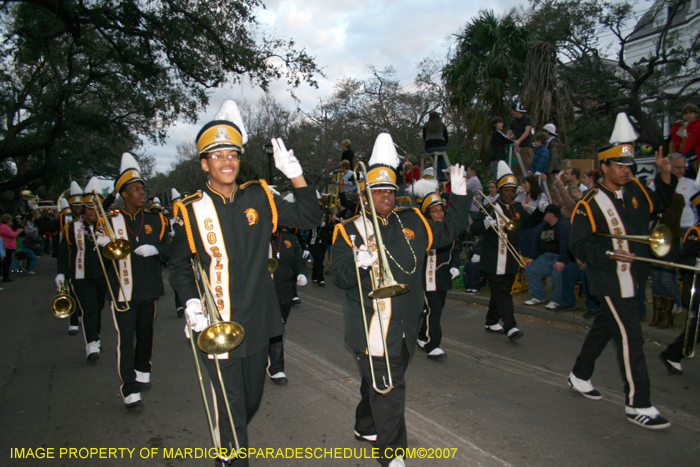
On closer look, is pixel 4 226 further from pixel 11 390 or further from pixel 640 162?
pixel 640 162

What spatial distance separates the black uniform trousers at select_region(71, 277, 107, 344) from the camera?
22.3 feet

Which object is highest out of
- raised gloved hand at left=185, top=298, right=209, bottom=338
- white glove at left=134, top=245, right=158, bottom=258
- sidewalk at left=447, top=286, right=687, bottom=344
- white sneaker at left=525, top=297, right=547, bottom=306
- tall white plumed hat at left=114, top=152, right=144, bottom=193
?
tall white plumed hat at left=114, top=152, right=144, bottom=193

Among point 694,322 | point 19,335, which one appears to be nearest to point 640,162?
point 694,322

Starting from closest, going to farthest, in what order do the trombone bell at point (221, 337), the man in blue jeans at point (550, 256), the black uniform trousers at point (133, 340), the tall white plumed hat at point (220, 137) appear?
the trombone bell at point (221, 337), the tall white plumed hat at point (220, 137), the black uniform trousers at point (133, 340), the man in blue jeans at point (550, 256)

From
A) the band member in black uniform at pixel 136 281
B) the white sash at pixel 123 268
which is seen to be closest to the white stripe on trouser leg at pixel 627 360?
the band member in black uniform at pixel 136 281

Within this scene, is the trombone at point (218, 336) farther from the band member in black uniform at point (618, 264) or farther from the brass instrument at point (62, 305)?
the brass instrument at point (62, 305)

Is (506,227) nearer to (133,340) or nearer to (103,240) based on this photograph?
(133,340)

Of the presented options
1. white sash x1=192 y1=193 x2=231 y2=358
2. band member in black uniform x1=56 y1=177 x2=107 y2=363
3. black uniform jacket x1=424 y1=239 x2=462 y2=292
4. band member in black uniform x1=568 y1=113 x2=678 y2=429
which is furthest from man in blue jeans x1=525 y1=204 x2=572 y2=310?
band member in black uniform x1=56 y1=177 x2=107 y2=363

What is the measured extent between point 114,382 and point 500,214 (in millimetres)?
5329

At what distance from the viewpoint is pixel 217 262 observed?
299 cm

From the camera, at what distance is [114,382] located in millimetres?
5902

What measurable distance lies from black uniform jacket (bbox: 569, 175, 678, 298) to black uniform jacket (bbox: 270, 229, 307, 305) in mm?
3227

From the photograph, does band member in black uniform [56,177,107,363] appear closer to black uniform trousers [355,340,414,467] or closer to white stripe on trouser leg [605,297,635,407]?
black uniform trousers [355,340,414,467]

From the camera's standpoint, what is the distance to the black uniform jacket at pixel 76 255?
6.80 meters
